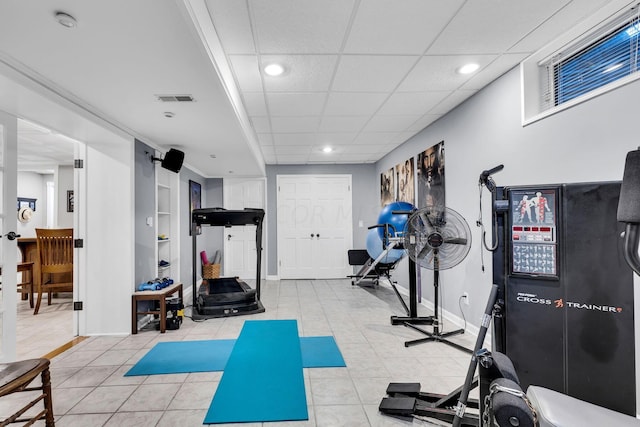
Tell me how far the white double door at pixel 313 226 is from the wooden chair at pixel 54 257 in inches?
147

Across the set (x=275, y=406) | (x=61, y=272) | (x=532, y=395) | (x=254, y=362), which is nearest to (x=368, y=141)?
(x=254, y=362)

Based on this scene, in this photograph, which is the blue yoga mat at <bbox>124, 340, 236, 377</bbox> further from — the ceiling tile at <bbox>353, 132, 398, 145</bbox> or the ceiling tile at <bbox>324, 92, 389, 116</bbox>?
the ceiling tile at <bbox>353, 132, 398, 145</bbox>

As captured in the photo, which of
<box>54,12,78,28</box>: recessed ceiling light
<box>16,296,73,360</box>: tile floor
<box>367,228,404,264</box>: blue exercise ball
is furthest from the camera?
<box>367,228,404,264</box>: blue exercise ball

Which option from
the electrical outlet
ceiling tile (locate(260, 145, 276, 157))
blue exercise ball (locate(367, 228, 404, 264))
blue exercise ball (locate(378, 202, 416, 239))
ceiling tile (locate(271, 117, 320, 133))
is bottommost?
the electrical outlet

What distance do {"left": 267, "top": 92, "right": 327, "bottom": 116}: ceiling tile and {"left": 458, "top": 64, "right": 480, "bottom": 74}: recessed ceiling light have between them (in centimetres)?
134

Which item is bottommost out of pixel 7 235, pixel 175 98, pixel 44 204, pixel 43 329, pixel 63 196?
pixel 43 329

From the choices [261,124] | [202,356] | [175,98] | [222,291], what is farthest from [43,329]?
[261,124]

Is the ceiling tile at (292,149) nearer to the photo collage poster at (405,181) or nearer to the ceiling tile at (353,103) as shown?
the photo collage poster at (405,181)

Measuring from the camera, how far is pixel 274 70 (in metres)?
2.94

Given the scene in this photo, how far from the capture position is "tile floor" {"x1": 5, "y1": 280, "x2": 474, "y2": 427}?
2.18m

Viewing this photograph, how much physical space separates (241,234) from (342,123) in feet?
12.8

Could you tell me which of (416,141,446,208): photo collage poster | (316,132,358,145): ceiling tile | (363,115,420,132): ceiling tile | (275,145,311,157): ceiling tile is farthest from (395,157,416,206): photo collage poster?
(275,145,311,157): ceiling tile

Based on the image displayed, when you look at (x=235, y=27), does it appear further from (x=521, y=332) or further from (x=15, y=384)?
(x=521, y=332)

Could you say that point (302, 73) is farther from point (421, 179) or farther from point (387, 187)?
point (387, 187)
